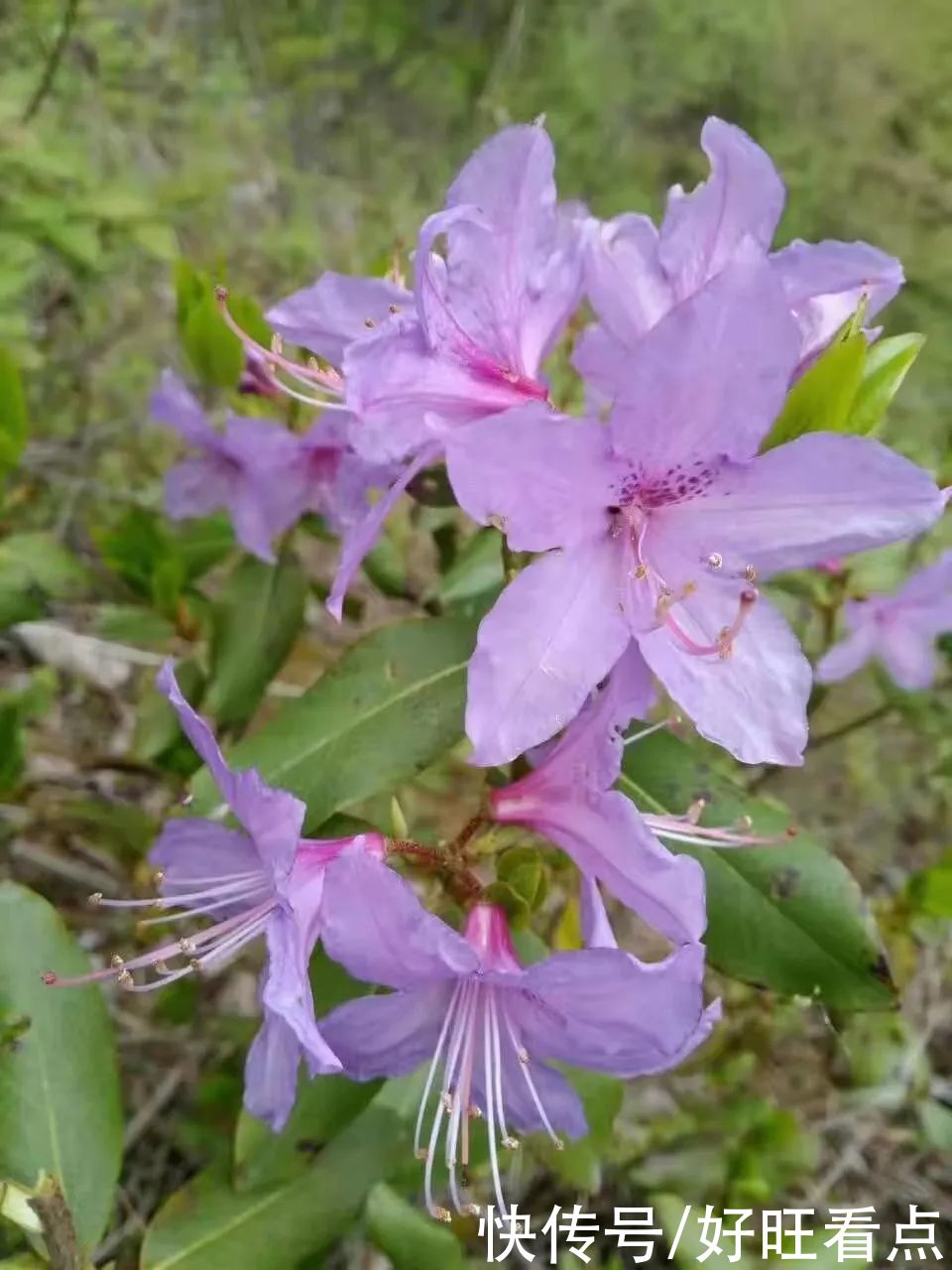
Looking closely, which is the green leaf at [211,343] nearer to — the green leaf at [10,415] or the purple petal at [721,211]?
the green leaf at [10,415]

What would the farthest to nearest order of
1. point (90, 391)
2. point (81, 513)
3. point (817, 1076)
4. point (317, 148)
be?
point (317, 148), point (90, 391), point (81, 513), point (817, 1076)

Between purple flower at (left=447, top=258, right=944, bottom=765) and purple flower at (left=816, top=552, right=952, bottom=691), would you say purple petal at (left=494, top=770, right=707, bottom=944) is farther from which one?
purple flower at (left=816, top=552, right=952, bottom=691)

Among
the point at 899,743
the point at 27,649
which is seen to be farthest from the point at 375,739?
the point at 899,743

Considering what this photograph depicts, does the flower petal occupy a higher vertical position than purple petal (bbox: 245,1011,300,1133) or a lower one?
higher

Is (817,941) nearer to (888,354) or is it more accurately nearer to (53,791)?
(888,354)

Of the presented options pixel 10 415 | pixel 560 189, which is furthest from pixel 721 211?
pixel 560 189

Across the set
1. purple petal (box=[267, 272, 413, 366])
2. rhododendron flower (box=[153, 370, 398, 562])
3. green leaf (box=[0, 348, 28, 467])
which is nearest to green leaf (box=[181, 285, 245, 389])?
rhododendron flower (box=[153, 370, 398, 562])
